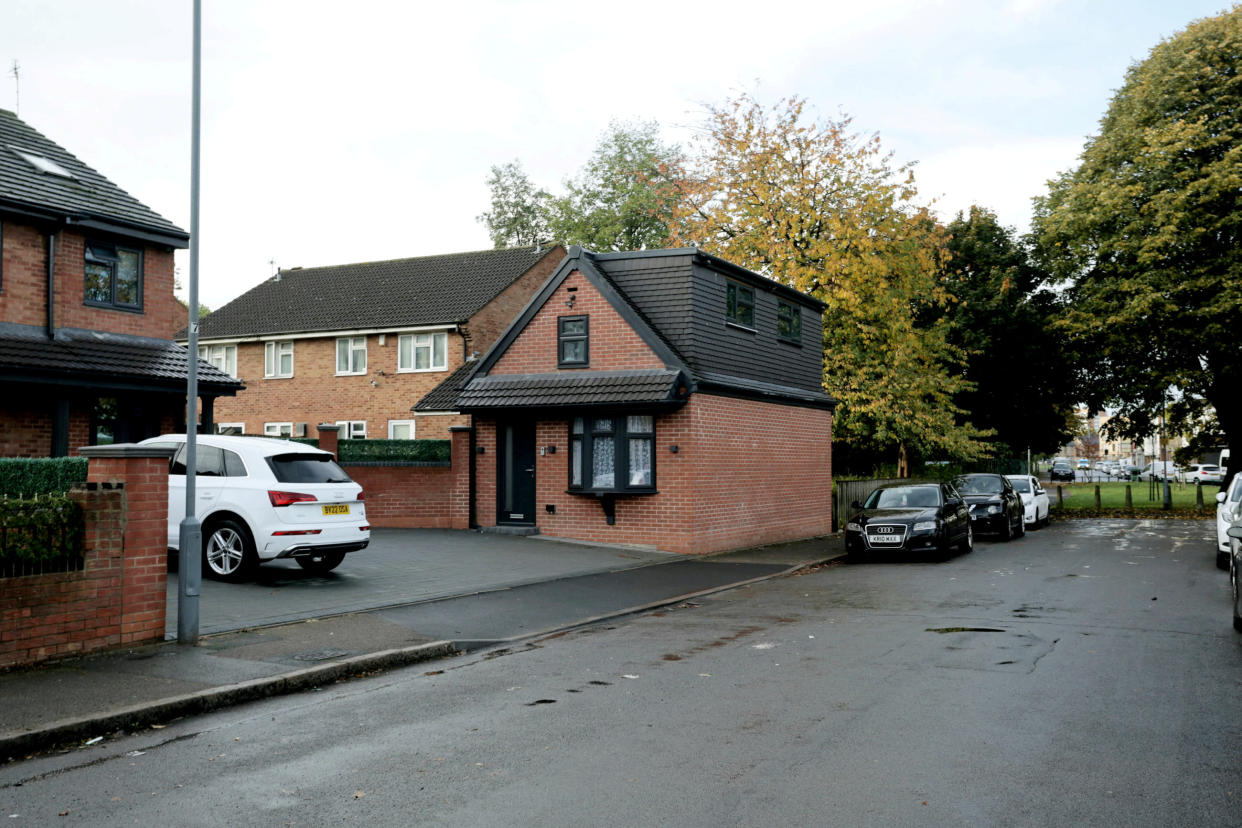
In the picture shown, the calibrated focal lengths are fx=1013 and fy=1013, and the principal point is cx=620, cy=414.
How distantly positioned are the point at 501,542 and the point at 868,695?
1328 centimetres

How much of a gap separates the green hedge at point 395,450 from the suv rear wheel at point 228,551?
32.7 ft

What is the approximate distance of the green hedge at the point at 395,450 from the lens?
23453 millimetres

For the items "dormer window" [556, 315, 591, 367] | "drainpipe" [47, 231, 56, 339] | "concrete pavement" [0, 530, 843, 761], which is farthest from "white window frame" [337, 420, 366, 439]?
"drainpipe" [47, 231, 56, 339]

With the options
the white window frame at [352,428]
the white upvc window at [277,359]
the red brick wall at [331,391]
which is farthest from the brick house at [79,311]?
the white upvc window at [277,359]

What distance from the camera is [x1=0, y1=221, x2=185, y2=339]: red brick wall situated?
18406 mm

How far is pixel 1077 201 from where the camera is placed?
120ft

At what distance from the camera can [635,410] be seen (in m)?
20.0

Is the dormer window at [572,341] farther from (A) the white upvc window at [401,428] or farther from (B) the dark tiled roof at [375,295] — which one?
(A) the white upvc window at [401,428]

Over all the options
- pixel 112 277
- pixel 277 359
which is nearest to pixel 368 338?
pixel 277 359

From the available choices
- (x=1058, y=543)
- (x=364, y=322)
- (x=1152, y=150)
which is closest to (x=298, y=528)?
(x=1058, y=543)

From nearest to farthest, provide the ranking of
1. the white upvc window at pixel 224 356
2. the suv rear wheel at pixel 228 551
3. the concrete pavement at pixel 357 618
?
1. the concrete pavement at pixel 357 618
2. the suv rear wheel at pixel 228 551
3. the white upvc window at pixel 224 356

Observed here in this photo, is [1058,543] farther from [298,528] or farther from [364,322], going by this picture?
[364,322]

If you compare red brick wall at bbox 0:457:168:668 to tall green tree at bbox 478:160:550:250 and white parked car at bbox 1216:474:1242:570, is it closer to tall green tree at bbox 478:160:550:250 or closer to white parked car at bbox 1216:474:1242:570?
white parked car at bbox 1216:474:1242:570

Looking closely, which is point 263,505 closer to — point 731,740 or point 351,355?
point 731,740
